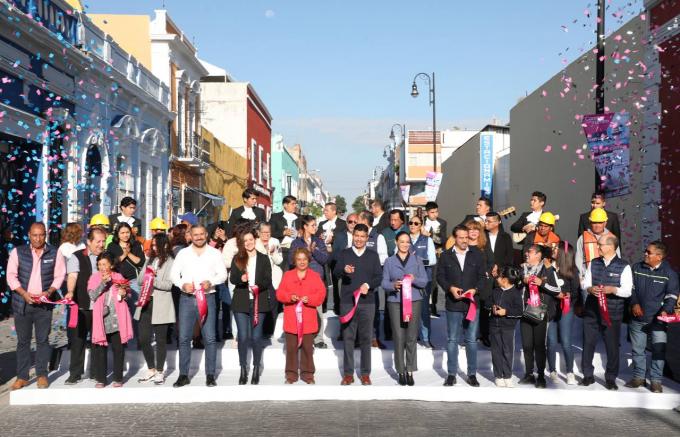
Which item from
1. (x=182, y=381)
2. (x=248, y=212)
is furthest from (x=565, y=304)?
(x=248, y=212)

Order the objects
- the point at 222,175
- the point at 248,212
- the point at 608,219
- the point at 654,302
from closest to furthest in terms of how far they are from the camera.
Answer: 1. the point at 654,302
2. the point at 608,219
3. the point at 248,212
4. the point at 222,175

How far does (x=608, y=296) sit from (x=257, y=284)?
3.95 m

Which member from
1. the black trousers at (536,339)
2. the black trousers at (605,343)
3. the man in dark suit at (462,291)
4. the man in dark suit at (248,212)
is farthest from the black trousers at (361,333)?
the man in dark suit at (248,212)

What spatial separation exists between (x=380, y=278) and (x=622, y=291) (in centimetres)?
268

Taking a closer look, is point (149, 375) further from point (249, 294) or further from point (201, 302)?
point (249, 294)

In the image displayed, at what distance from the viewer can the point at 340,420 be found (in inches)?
288

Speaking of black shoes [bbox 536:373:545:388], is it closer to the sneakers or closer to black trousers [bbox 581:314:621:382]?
black trousers [bbox 581:314:621:382]

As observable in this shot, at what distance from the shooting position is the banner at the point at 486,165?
3250cm

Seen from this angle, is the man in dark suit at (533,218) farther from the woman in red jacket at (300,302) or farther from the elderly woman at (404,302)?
the woman in red jacket at (300,302)

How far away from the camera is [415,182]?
76.6m

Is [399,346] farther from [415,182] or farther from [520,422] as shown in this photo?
[415,182]

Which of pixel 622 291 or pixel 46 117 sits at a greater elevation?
pixel 46 117

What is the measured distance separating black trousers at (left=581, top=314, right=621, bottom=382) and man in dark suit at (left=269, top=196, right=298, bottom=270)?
4445 mm

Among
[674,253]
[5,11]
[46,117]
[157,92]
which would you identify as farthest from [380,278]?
[157,92]
